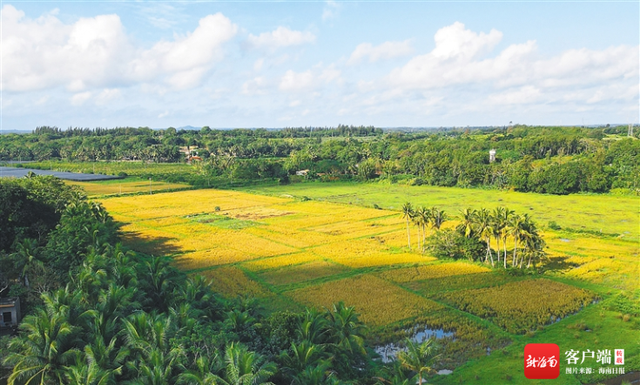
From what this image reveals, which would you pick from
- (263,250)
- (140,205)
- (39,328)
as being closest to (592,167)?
(263,250)

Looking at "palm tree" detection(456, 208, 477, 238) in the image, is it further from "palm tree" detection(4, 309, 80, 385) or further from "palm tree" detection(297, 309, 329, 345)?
"palm tree" detection(4, 309, 80, 385)

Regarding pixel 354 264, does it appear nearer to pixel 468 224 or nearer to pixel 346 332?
pixel 468 224

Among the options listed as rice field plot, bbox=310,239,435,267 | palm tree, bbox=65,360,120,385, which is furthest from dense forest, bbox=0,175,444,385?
rice field plot, bbox=310,239,435,267

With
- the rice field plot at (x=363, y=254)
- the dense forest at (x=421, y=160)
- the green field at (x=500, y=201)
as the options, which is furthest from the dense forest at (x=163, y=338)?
the dense forest at (x=421, y=160)

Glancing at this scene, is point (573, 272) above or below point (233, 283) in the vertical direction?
below

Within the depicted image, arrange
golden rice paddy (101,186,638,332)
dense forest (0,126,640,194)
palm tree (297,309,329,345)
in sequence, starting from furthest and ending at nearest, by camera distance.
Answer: dense forest (0,126,640,194) → golden rice paddy (101,186,638,332) → palm tree (297,309,329,345)

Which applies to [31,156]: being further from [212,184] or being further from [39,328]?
[39,328]

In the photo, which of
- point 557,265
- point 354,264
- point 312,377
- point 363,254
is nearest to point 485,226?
point 557,265
